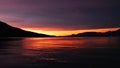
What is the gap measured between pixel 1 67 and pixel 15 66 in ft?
8.03

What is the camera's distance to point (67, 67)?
1784 inches

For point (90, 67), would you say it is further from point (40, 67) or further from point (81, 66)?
point (40, 67)

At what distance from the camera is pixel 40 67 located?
4584 cm

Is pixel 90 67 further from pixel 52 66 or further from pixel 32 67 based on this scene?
pixel 32 67

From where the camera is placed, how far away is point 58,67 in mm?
45438

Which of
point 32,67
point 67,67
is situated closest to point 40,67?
point 32,67

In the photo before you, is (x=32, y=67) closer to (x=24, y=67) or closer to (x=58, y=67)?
(x=24, y=67)

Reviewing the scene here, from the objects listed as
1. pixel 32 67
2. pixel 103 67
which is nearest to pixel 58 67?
pixel 32 67

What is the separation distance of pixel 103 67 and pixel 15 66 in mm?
15287

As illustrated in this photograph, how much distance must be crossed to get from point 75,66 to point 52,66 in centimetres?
401

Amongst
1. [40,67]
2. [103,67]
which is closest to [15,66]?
[40,67]

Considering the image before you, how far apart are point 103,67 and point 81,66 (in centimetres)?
399

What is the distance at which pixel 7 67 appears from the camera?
46719 millimetres

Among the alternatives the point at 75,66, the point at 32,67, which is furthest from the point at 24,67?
the point at 75,66
